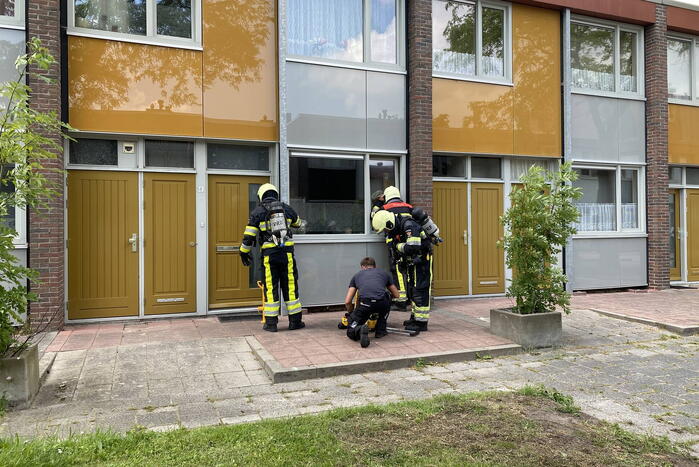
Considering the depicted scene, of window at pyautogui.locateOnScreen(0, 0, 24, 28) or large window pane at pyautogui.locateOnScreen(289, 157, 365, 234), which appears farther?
large window pane at pyautogui.locateOnScreen(289, 157, 365, 234)

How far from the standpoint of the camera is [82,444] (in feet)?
11.9

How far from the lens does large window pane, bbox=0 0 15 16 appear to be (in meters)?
7.27

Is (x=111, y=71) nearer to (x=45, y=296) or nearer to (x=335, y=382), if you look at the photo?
(x=45, y=296)

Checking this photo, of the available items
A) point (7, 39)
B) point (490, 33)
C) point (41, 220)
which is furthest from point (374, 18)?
point (41, 220)

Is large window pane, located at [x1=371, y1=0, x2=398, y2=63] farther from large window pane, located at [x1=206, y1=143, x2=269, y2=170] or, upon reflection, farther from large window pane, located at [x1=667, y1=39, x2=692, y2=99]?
large window pane, located at [x1=667, y1=39, x2=692, y2=99]

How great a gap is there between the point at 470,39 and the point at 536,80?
67.6 inches

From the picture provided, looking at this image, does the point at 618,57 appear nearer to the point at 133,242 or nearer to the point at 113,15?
the point at 113,15

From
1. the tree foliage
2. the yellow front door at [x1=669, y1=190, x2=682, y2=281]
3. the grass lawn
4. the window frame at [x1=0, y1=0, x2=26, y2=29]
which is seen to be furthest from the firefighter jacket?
the yellow front door at [x1=669, y1=190, x2=682, y2=281]

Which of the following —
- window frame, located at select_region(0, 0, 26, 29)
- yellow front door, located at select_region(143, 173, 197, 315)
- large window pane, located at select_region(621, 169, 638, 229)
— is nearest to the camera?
window frame, located at select_region(0, 0, 26, 29)

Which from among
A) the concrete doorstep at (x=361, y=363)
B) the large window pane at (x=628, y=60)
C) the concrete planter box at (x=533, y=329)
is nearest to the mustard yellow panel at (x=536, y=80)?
the large window pane at (x=628, y=60)

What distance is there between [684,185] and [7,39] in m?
14.3

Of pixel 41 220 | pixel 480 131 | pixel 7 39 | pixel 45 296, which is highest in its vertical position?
pixel 7 39

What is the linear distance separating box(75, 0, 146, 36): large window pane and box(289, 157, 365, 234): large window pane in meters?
3.27

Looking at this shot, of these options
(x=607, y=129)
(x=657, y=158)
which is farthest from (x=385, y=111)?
(x=657, y=158)
